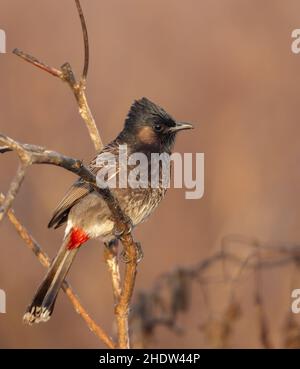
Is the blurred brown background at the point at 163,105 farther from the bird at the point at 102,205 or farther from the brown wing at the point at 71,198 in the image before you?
the brown wing at the point at 71,198

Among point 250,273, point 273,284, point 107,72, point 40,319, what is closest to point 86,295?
point 273,284

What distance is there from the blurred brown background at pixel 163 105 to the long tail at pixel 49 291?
2127 mm

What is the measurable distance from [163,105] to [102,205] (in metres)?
3.04

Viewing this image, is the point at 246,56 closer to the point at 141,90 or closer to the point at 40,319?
the point at 141,90

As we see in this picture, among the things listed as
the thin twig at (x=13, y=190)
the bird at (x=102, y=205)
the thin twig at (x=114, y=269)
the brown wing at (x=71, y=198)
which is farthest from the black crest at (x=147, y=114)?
the thin twig at (x=13, y=190)

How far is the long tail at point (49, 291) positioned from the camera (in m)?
4.27

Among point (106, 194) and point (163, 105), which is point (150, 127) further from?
point (163, 105)

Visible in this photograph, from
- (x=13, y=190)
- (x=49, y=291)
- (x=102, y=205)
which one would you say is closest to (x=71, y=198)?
(x=102, y=205)

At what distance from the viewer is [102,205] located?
468 centimetres

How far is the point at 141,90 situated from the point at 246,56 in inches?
42.4

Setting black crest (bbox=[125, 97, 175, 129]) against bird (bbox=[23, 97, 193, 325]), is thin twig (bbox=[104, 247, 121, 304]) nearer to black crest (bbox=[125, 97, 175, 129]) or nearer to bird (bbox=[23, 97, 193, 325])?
bird (bbox=[23, 97, 193, 325])

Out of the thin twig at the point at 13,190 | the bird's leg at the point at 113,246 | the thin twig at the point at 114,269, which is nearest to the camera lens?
the thin twig at the point at 13,190

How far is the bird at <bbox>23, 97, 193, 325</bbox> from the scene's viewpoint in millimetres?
4383

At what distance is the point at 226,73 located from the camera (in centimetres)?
783
